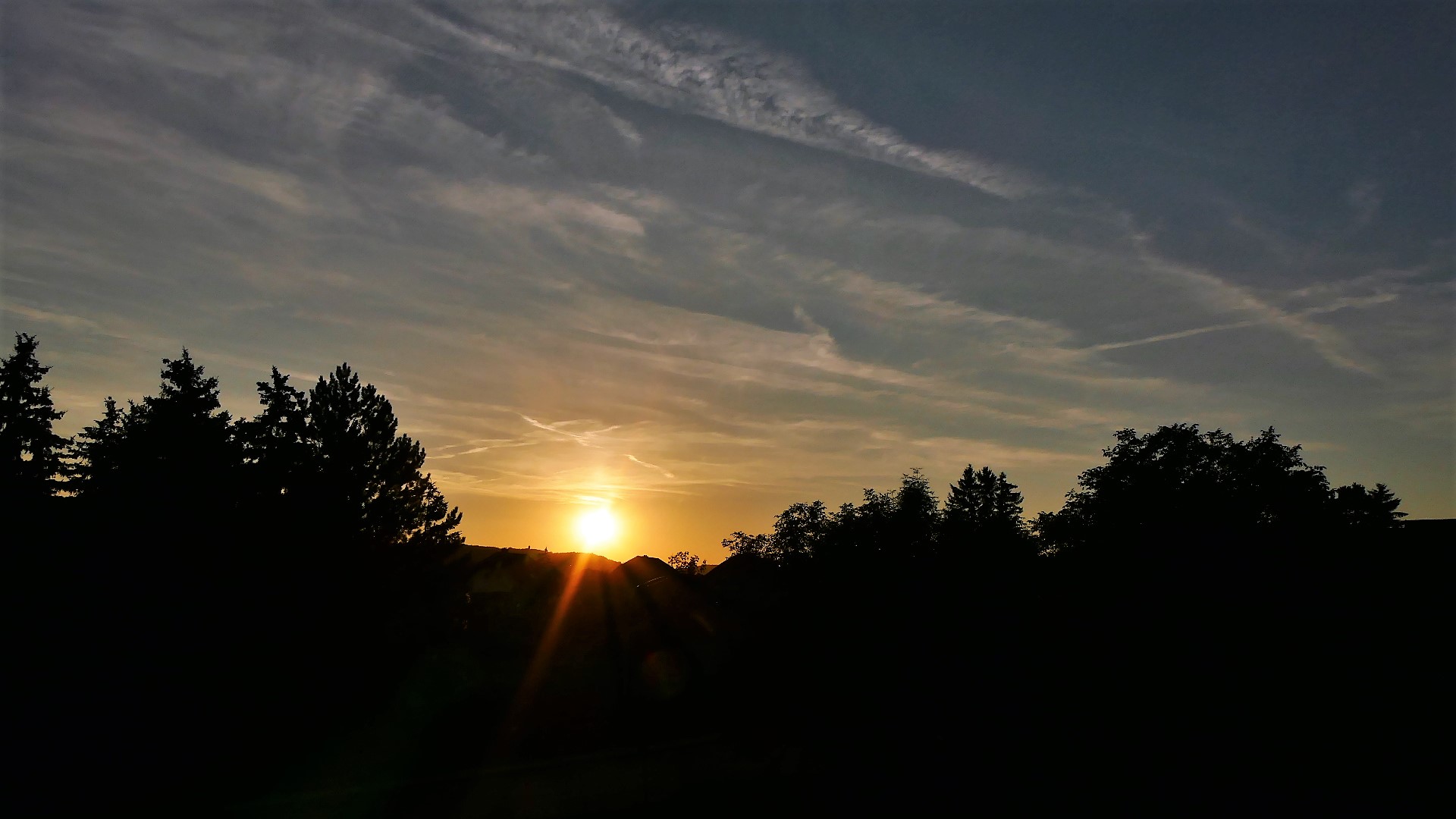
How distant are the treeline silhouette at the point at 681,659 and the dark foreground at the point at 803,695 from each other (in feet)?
0.15

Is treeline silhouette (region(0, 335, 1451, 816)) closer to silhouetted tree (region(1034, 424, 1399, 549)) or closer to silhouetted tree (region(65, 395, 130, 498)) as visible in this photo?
silhouetted tree (region(65, 395, 130, 498))

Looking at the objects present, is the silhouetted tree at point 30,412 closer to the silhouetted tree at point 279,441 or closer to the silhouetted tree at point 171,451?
the silhouetted tree at point 171,451

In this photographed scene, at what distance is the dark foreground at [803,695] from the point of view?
26.6ft

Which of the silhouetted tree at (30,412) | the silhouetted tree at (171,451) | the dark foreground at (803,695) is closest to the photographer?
the dark foreground at (803,695)

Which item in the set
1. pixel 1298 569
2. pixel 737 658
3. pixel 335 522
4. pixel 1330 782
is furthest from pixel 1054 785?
pixel 335 522

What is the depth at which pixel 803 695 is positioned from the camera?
1078 centimetres

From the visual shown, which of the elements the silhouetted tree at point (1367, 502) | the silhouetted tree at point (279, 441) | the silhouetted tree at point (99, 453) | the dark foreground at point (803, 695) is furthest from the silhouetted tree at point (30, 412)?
the silhouetted tree at point (1367, 502)

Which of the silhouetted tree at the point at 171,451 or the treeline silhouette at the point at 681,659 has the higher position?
the silhouetted tree at the point at 171,451

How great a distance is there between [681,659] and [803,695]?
29242 mm

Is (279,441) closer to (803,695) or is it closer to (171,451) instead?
(171,451)

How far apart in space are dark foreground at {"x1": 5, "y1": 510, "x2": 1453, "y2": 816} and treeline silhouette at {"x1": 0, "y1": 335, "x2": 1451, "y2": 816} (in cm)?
5

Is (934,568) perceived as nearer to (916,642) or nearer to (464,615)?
(916,642)

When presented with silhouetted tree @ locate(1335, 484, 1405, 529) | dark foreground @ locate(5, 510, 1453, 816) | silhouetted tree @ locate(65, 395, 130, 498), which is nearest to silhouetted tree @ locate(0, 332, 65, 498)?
silhouetted tree @ locate(65, 395, 130, 498)

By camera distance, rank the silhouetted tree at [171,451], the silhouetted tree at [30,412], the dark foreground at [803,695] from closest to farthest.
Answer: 1. the dark foreground at [803,695]
2. the silhouetted tree at [171,451]
3. the silhouetted tree at [30,412]
